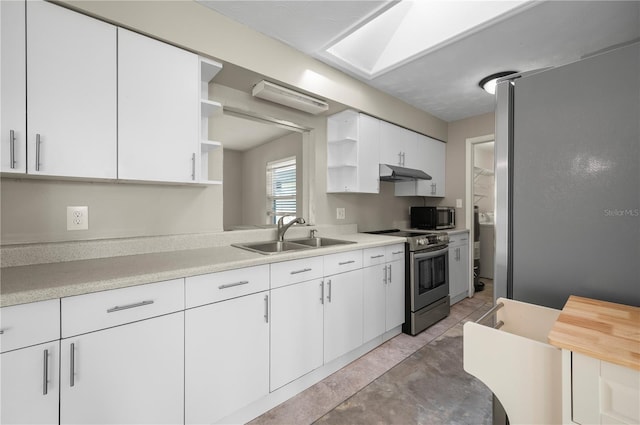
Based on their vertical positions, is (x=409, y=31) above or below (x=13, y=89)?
above

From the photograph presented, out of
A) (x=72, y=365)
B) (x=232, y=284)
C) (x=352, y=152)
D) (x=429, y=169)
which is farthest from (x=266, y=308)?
(x=429, y=169)

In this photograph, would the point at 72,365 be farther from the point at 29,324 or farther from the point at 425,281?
the point at 425,281

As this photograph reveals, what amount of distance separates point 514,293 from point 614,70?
97 centimetres

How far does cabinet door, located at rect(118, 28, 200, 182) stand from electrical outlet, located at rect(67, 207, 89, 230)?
0.38 meters

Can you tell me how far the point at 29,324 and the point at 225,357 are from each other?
80 centimetres

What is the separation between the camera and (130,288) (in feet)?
3.80

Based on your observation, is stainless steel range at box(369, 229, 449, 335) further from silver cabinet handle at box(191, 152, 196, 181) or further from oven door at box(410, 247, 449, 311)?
silver cabinet handle at box(191, 152, 196, 181)

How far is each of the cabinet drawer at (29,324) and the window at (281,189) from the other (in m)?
1.71

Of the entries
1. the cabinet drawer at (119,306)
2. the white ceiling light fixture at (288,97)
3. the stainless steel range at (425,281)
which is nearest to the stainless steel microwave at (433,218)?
the stainless steel range at (425,281)

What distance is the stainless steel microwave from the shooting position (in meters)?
3.49

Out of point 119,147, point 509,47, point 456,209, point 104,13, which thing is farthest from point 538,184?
point 456,209

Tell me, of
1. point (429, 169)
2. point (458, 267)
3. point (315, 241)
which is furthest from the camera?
point (429, 169)

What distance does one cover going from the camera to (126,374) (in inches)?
45.4

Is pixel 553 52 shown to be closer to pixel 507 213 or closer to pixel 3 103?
pixel 507 213
